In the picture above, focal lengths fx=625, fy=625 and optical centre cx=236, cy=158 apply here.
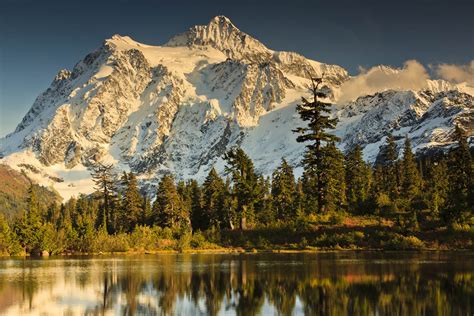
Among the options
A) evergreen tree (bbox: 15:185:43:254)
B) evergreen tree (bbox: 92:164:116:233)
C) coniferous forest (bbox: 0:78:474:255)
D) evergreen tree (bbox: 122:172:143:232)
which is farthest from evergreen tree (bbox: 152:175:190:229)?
evergreen tree (bbox: 15:185:43:254)

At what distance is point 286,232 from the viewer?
60094 millimetres

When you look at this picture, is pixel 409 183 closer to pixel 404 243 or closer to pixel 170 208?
pixel 404 243

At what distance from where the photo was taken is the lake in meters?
20.7

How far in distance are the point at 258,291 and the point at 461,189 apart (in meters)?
42.3

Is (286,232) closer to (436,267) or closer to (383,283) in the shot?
(436,267)

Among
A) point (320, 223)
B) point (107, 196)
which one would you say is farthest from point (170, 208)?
point (320, 223)

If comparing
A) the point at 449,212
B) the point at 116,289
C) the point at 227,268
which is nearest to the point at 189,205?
the point at 449,212

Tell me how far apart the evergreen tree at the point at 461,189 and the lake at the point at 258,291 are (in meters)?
20.6

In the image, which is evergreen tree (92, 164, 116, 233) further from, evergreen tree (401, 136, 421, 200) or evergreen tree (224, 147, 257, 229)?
evergreen tree (401, 136, 421, 200)

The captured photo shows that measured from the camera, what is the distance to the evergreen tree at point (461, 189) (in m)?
56.2

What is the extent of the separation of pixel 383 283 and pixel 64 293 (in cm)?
1348

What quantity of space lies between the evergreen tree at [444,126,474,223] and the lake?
2062cm

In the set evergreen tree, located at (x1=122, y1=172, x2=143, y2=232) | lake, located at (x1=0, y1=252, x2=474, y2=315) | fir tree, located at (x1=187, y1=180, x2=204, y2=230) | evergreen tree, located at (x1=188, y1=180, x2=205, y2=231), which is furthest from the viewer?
evergreen tree, located at (x1=122, y1=172, x2=143, y2=232)

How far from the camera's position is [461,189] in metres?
61.5
